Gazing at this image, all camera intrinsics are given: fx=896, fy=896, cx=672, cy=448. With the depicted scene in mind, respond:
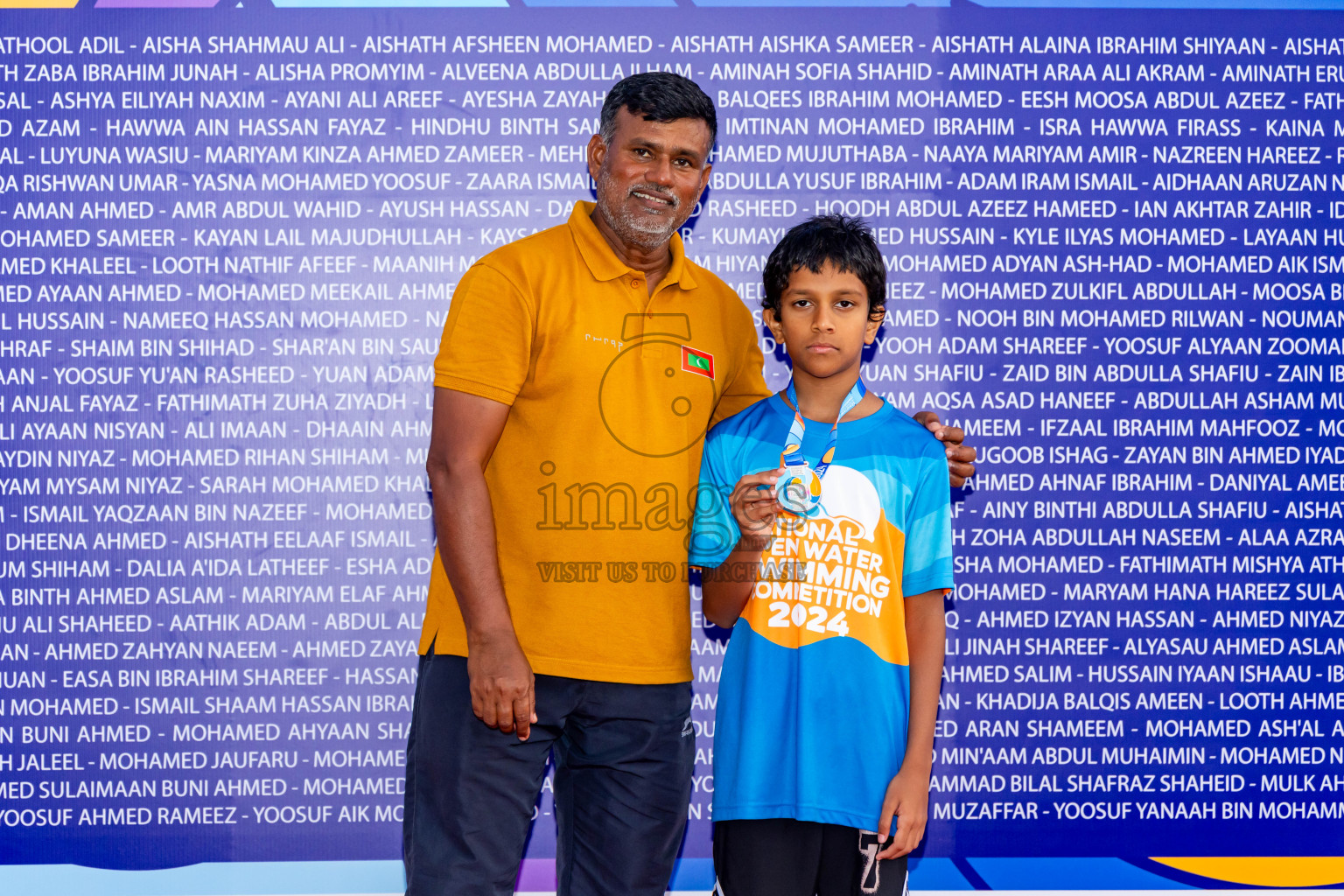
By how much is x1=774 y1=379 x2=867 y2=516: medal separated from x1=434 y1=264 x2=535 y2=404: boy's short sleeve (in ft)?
1.71

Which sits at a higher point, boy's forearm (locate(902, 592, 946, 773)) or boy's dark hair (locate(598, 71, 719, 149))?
boy's dark hair (locate(598, 71, 719, 149))

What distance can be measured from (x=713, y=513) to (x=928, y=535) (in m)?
0.41

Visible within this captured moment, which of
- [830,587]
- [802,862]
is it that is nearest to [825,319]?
[830,587]

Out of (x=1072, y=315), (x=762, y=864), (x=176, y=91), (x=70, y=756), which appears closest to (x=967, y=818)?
(x=762, y=864)

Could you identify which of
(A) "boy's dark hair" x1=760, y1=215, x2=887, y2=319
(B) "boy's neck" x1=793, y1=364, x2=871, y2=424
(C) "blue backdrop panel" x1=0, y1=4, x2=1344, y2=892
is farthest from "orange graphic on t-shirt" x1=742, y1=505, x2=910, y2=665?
(C) "blue backdrop panel" x1=0, y1=4, x2=1344, y2=892

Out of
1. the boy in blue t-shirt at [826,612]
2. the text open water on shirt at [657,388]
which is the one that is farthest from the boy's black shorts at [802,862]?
the text open water on shirt at [657,388]

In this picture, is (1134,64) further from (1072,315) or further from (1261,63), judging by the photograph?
(1072,315)

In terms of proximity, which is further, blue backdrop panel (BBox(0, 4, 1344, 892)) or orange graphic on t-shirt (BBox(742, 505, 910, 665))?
blue backdrop panel (BBox(0, 4, 1344, 892))

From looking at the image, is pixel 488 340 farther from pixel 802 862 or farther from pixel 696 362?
pixel 802 862

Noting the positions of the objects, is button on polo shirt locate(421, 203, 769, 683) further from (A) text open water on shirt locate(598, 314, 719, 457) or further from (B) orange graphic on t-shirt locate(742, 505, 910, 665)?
(B) orange graphic on t-shirt locate(742, 505, 910, 665)

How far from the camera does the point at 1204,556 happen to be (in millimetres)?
2557

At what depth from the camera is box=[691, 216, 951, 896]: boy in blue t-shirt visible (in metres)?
1.62

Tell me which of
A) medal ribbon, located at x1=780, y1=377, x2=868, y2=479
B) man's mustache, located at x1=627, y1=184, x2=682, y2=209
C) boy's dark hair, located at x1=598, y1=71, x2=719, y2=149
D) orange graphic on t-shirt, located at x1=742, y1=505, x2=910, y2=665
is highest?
boy's dark hair, located at x1=598, y1=71, x2=719, y2=149

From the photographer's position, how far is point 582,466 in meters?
1.72
